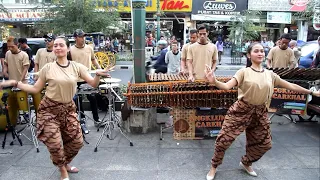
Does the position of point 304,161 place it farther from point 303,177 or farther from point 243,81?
point 243,81

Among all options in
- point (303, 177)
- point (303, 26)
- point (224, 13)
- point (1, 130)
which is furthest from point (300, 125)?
point (303, 26)

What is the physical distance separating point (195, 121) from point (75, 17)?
11.3 metres

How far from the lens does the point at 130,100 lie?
4.57 metres

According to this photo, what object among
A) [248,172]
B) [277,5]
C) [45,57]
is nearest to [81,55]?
[45,57]

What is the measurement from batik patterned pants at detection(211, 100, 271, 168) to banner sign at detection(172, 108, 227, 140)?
47.9 inches

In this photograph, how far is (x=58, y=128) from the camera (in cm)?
334

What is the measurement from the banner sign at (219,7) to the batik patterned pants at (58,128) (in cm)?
1821

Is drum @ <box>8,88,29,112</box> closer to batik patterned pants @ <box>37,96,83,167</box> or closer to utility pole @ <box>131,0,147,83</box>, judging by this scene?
batik patterned pants @ <box>37,96,83,167</box>

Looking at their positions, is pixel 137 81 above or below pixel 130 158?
above

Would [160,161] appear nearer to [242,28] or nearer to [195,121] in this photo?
[195,121]

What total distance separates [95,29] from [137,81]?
1045 centimetres

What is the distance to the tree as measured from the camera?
45.9 ft

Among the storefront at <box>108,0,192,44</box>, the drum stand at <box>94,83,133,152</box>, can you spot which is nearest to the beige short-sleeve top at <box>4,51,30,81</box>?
the drum stand at <box>94,83,133,152</box>

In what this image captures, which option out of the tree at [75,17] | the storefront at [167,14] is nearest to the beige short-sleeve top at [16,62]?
the tree at [75,17]
